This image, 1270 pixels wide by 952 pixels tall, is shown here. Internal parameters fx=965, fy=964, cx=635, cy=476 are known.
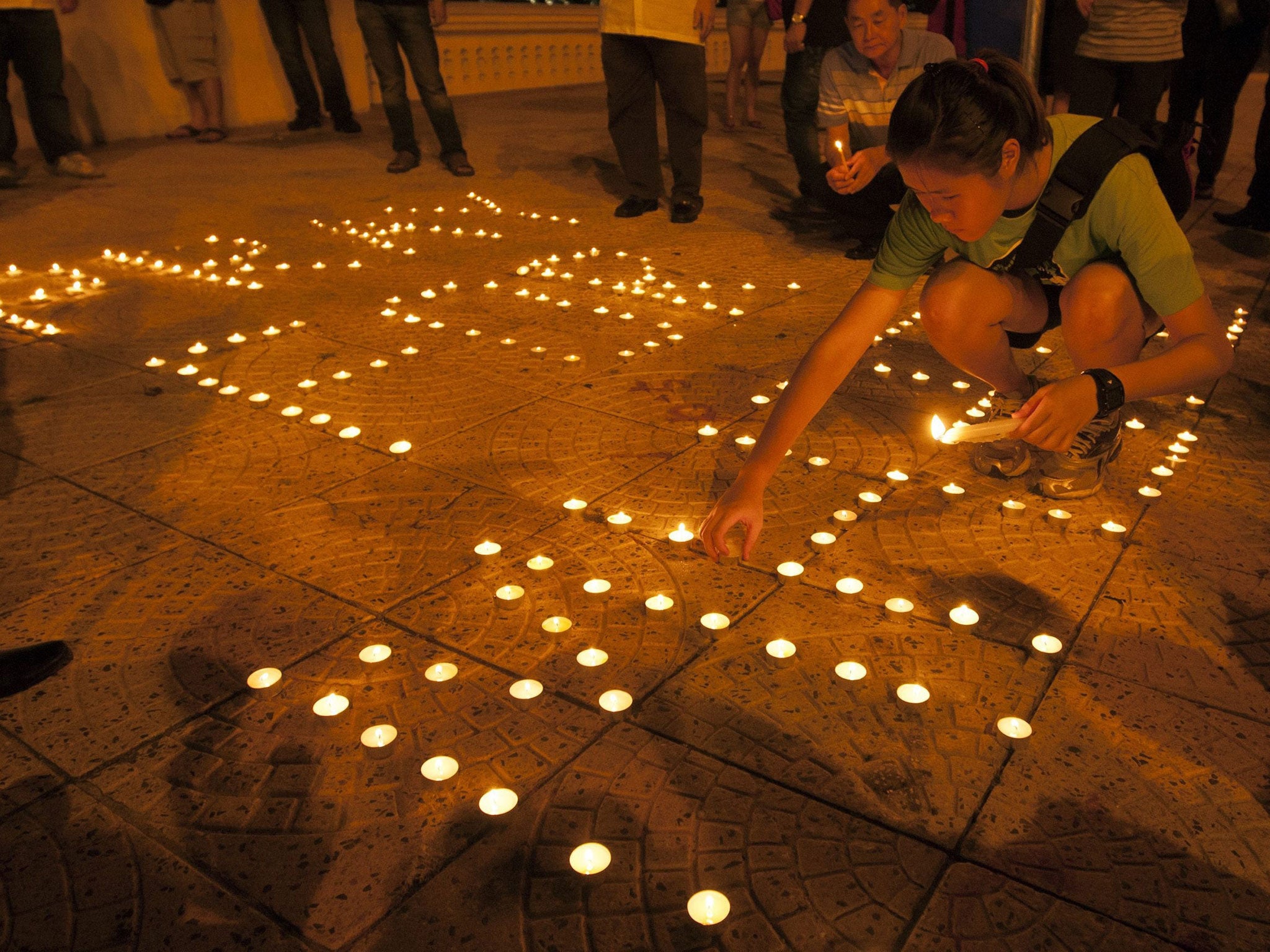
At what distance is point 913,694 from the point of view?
6.29 feet

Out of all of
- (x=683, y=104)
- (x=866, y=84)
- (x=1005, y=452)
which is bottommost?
(x=1005, y=452)

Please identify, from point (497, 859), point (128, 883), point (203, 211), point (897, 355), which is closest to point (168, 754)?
point (128, 883)

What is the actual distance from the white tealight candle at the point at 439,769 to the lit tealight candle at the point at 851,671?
0.79m

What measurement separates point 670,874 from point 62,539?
1872 millimetres

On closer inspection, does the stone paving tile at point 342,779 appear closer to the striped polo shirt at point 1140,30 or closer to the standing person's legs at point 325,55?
the striped polo shirt at point 1140,30

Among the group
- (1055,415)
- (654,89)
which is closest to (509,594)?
(1055,415)

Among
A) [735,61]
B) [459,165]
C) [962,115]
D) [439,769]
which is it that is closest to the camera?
[439,769]

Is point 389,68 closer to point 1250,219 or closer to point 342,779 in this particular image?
point 1250,219

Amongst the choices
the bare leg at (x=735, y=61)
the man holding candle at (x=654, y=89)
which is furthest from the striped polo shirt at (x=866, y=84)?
the bare leg at (x=735, y=61)

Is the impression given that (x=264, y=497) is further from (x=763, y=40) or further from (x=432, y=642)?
(x=763, y=40)

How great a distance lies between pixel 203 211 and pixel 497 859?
5.97 metres

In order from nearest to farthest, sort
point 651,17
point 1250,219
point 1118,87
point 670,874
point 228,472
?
point 670,874 → point 228,472 → point 1118,87 → point 651,17 → point 1250,219

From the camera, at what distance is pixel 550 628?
214cm

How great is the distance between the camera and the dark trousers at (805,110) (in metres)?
5.67
